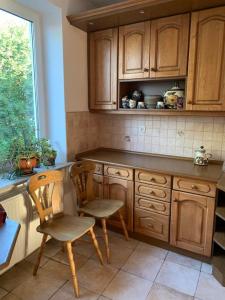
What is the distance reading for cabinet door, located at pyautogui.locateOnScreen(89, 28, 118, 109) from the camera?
2.37m

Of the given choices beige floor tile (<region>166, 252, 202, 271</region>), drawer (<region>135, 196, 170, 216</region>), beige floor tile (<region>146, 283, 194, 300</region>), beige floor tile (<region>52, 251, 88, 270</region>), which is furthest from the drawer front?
beige floor tile (<region>146, 283, 194, 300</region>)

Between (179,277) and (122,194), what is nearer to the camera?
(179,277)

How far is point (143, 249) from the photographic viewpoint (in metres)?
2.22

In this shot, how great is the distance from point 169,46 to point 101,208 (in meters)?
1.61

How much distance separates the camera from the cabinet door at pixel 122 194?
2.29 meters

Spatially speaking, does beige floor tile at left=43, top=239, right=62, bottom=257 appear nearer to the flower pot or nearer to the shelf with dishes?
the flower pot

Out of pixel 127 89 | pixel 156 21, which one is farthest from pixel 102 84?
pixel 156 21

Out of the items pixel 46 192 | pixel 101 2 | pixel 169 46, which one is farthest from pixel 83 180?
pixel 101 2

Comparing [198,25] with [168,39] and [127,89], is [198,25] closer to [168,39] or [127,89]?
[168,39]

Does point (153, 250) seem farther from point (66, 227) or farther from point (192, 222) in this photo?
point (66, 227)

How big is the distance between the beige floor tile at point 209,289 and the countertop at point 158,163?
0.81 meters

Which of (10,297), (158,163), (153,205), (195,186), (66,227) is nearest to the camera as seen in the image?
(10,297)

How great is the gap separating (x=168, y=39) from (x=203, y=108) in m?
0.70

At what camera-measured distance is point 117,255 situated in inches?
83.8
